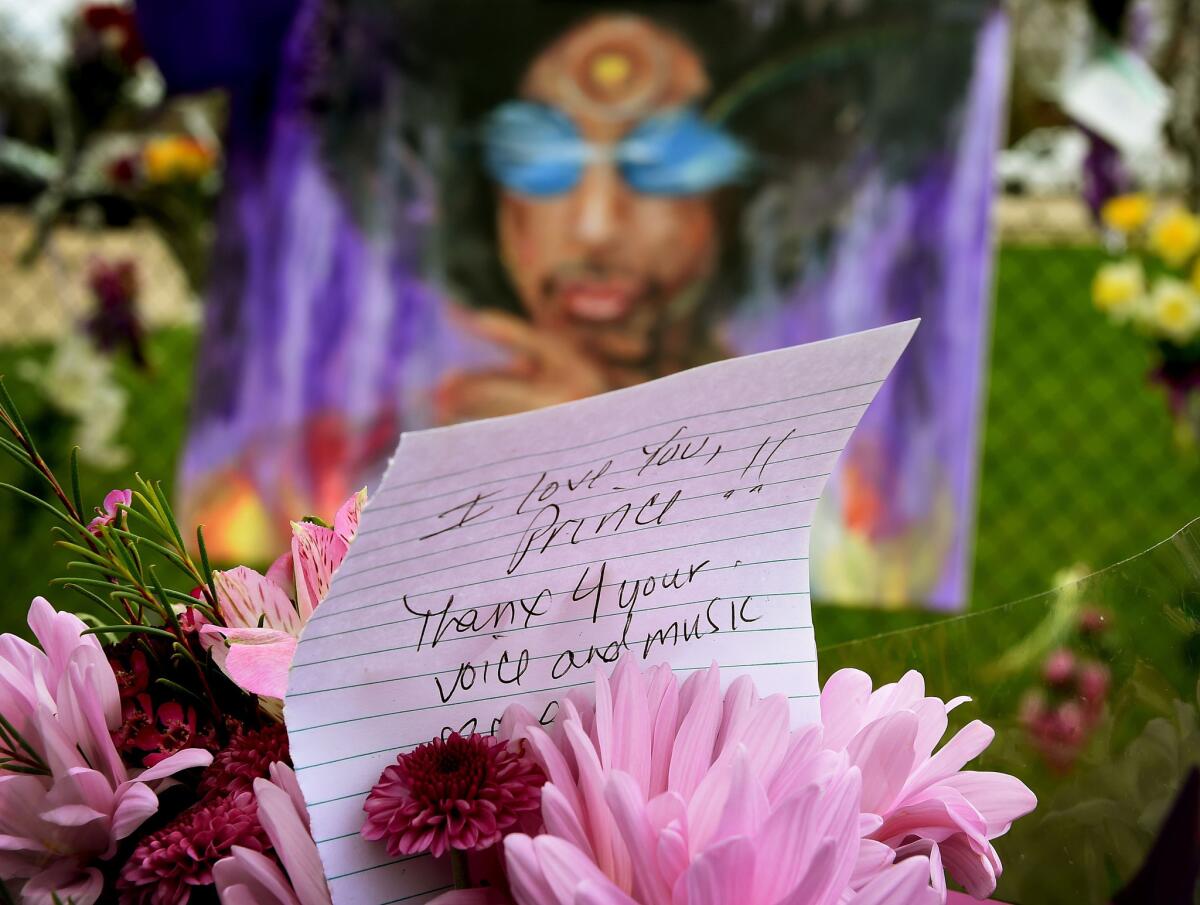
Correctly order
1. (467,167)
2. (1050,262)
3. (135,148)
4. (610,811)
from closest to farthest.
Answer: (610,811) → (467,167) → (135,148) → (1050,262)

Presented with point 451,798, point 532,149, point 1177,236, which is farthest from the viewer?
point 532,149

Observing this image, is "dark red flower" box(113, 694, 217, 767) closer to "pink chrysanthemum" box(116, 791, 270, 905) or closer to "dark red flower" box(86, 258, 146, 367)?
"pink chrysanthemum" box(116, 791, 270, 905)

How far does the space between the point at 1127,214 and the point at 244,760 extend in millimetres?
1615

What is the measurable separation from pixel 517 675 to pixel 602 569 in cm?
2

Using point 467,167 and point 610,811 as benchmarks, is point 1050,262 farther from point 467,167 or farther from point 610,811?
point 610,811

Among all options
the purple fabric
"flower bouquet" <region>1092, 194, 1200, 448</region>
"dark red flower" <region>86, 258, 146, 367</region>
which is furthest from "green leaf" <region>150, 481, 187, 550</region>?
"dark red flower" <region>86, 258, 146, 367</region>

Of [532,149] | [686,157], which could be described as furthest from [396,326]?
[686,157]

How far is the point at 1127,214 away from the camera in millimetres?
1611

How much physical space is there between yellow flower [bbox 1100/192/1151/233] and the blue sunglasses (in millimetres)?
484

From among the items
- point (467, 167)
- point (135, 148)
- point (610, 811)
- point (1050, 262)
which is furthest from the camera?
point (1050, 262)

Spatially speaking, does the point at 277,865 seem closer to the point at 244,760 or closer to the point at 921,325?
the point at 244,760

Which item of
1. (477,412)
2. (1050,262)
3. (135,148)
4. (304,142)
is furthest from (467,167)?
(1050,262)

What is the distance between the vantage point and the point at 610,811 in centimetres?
19

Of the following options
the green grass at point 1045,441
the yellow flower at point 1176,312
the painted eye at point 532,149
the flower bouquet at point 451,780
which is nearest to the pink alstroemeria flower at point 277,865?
the flower bouquet at point 451,780
